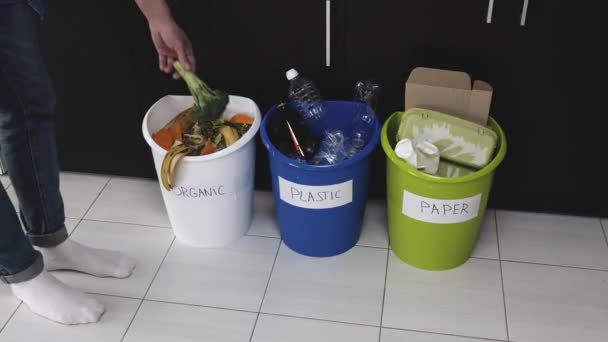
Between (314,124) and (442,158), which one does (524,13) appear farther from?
(314,124)

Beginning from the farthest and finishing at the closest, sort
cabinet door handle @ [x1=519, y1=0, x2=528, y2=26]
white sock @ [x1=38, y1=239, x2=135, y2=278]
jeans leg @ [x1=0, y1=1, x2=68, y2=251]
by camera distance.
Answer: white sock @ [x1=38, y1=239, x2=135, y2=278] → cabinet door handle @ [x1=519, y1=0, x2=528, y2=26] → jeans leg @ [x1=0, y1=1, x2=68, y2=251]

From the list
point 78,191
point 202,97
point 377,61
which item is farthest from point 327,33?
point 78,191

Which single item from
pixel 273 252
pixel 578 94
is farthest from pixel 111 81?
pixel 578 94

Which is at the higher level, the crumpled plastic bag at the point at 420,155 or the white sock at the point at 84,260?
the crumpled plastic bag at the point at 420,155

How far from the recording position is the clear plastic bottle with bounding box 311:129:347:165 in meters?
1.78

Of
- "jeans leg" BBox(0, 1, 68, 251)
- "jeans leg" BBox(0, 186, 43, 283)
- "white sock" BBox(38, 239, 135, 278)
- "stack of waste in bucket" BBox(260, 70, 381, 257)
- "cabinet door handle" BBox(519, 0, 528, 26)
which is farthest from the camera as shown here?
"white sock" BBox(38, 239, 135, 278)

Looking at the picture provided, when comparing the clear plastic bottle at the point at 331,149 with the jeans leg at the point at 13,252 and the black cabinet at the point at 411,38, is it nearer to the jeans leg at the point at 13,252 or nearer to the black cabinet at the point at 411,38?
the black cabinet at the point at 411,38

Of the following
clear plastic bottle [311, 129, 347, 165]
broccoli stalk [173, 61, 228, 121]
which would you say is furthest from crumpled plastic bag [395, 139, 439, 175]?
broccoli stalk [173, 61, 228, 121]

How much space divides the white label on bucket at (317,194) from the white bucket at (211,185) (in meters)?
0.14

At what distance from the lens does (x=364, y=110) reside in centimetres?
183

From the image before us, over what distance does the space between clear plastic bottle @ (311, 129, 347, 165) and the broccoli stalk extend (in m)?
0.31

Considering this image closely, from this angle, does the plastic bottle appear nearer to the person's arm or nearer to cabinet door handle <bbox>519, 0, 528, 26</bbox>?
the person's arm

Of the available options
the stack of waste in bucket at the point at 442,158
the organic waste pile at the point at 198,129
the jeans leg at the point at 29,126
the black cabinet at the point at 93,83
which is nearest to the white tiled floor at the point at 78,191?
the black cabinet at the point at 93,83

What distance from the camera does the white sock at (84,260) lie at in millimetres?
1805
